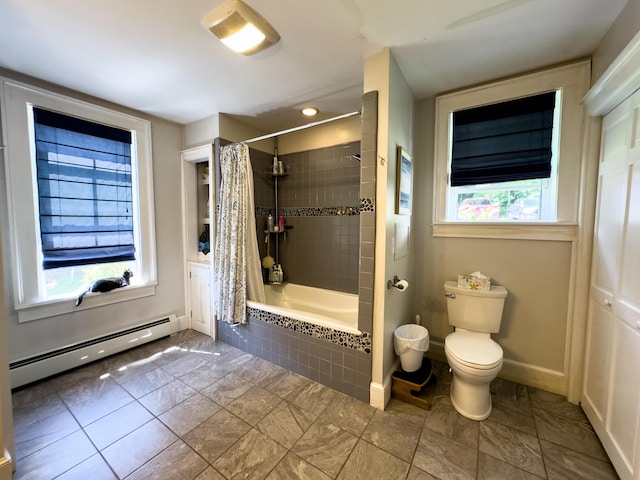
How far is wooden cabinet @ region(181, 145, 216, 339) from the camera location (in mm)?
2775

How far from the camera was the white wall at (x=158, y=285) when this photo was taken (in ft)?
6.73

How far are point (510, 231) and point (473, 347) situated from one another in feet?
3.06

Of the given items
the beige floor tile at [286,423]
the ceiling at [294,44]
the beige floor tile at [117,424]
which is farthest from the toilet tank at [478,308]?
the beige floor tile at [117,424]

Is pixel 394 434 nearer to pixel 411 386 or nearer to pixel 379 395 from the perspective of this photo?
pixel 379 395

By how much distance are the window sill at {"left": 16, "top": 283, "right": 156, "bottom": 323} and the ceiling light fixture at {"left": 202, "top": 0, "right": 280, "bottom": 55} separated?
7.85 feet

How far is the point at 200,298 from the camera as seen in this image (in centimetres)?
285

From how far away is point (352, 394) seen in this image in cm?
181

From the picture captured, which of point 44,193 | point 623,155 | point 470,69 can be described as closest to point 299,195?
point 470,69

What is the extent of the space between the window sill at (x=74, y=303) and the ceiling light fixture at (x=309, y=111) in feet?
7.89

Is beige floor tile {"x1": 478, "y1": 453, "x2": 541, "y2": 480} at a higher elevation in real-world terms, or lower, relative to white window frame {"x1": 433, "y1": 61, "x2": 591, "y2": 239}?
lower

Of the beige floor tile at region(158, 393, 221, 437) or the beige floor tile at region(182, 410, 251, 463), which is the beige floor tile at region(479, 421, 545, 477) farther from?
the beige floor tile at region(158, 393, 221, 437)

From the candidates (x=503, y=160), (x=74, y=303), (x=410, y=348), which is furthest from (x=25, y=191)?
(x=503, y=160)

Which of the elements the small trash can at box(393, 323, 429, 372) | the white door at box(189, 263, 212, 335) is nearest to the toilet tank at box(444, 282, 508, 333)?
the small trash can at box(393, 323, 429, 372)

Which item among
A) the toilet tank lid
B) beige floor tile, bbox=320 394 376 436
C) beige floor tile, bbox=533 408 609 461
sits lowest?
beige floor tile, bbox=320 394 376 436
